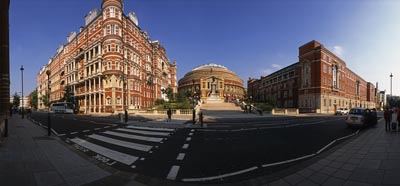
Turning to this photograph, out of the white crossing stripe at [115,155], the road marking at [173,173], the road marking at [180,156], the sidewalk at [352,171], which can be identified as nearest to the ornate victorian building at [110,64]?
the white crossing stripe at [115,155]

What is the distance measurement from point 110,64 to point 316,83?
5006cm

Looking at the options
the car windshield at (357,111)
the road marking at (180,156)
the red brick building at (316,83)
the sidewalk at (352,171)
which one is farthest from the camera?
the red brick building at (316,83)

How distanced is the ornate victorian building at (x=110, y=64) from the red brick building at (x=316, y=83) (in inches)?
1455

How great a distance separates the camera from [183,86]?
380 ft

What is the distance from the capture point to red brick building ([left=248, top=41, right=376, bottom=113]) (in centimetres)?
5191

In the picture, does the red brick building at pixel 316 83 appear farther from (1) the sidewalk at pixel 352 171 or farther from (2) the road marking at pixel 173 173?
(2) the road marking at pixel 173 173

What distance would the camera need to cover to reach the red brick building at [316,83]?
170 feet

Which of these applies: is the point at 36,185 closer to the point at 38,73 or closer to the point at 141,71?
the point at 141,71

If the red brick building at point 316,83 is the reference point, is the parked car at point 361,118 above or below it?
below

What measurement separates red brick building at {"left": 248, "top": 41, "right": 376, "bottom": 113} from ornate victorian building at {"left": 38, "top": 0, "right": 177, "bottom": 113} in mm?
36962

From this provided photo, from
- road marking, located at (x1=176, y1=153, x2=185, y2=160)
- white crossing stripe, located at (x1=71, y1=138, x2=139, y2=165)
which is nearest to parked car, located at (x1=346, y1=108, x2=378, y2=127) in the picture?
road marking, located at (x1=176, y1=153, x2=185, y2=160)

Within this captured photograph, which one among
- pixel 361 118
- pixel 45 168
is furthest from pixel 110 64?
pixel 361 118

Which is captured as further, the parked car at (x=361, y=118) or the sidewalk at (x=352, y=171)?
the parked car at (x=361, y=118)

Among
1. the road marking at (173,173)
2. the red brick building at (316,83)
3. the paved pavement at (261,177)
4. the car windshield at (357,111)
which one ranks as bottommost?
the road marking at (173,173)
